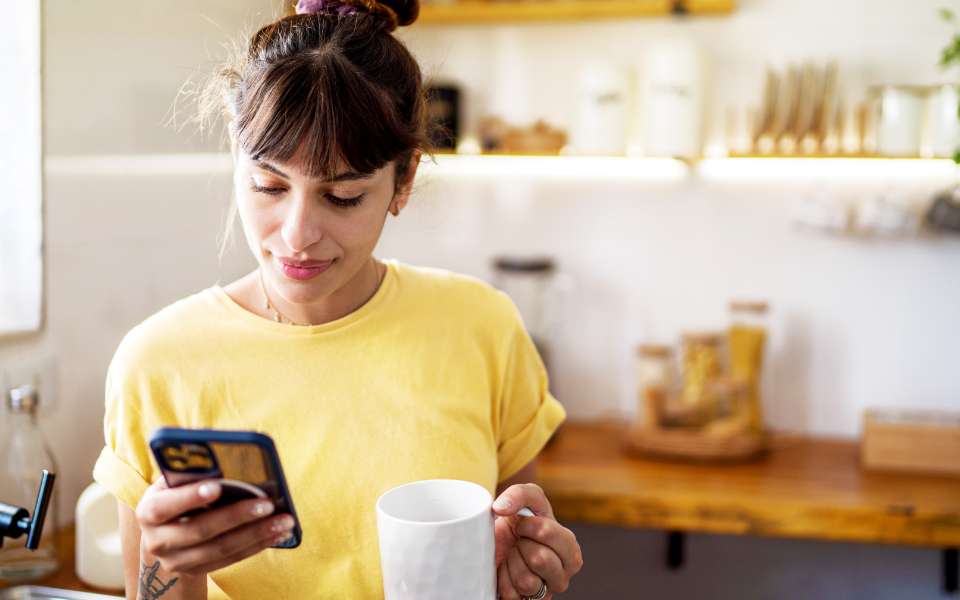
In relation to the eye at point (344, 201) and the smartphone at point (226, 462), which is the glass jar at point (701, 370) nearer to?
the eye at point (344, 201)

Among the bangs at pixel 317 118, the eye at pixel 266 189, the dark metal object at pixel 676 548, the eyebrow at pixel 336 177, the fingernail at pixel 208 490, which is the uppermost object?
the bangs at pixel 317 118

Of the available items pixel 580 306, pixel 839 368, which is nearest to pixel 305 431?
pixel 580 306

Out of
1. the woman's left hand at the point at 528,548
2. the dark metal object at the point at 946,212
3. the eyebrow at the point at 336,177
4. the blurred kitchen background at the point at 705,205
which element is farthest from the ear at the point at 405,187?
the dark metal object at the point at 946,212

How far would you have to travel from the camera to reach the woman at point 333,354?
2.81ft

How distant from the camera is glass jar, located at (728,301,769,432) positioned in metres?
2.21

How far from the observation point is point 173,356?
970mm

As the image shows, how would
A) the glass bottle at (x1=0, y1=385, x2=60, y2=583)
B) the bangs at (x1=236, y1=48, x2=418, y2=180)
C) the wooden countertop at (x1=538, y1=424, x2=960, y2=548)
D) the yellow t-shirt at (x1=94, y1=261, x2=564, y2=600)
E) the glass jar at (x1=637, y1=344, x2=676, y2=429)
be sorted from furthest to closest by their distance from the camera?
1. the glass jar at (x1=637, y1=344, x2=676, y2=429)
2. the wooden countertop at (x1=538, y1=424, x2=960, y2=548)
3. the glass bottle at (x1=0, y1=385, x2=60, y2=583)
4. the yellow t-shirt at (x1=94, y1=261, x2=564, y2=600)
5. the bangs at (x1=236, y1=48, x2=418, y2=180)

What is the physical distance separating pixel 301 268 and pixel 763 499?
129 centimetres

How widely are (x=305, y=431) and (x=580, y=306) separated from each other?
5.20ft

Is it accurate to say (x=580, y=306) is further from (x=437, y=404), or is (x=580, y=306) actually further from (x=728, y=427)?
(x=437, y=404)

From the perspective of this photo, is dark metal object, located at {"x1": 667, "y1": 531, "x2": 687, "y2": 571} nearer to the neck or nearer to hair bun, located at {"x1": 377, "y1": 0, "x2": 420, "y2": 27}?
the neck

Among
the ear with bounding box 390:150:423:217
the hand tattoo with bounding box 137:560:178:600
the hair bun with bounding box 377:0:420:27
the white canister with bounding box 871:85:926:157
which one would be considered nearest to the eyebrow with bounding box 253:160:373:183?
the ear with bounding box 390:150:423:217

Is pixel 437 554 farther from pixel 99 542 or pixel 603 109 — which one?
pixel 603 109

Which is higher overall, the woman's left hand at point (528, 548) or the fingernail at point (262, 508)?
the fingernail at point (262, 508)
